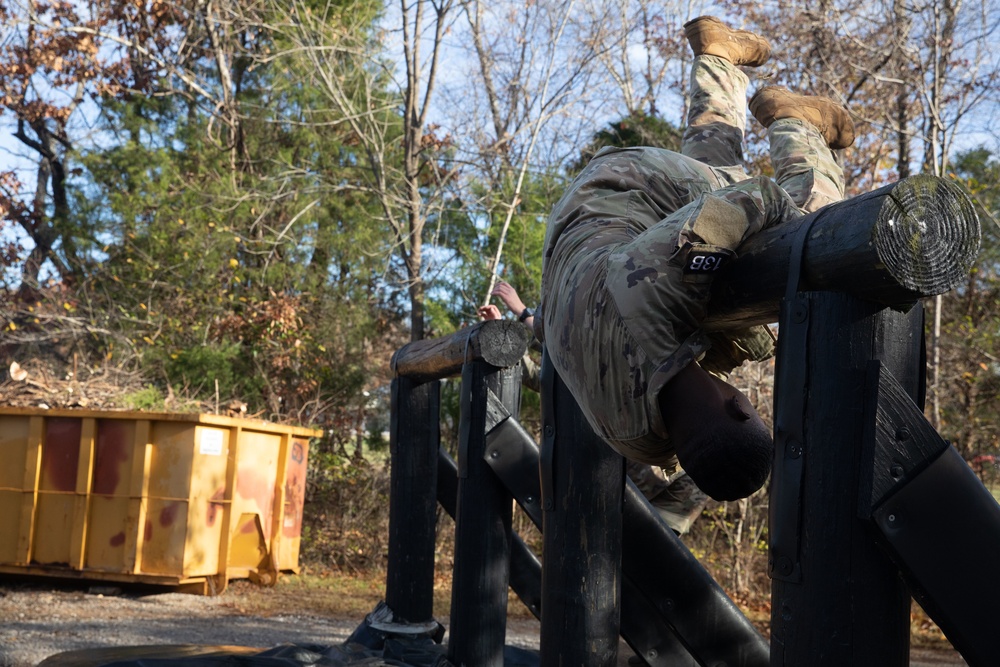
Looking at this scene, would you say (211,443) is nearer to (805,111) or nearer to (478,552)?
(478,552)

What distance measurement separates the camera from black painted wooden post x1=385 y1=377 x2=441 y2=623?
444 cm

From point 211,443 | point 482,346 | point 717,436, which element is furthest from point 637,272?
point 211,443

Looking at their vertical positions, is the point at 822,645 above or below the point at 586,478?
below

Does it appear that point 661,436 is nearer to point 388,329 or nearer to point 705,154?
point 705,154

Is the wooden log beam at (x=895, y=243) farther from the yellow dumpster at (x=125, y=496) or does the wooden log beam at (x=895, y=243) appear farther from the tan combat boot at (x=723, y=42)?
the yellow dumpster at (x=125, y=496)

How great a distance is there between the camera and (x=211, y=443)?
28.7 feet

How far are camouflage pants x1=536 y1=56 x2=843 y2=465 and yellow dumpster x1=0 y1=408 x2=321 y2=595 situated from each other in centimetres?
708

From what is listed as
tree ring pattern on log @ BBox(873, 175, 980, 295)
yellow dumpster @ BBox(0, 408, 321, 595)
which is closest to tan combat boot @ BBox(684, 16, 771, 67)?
tree ring pattern on log @ BBox(873, 175, 980, 295)

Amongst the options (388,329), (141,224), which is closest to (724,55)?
(388,329)

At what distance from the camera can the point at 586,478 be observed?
8.54 feet

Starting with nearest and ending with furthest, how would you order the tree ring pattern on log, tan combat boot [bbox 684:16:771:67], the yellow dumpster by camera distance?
the tree ring pattern on log
tan combat boot [bbox 684:16:771:67]
the yellow dumpster

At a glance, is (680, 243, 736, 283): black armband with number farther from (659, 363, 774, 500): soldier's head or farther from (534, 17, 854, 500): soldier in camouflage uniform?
(659, 363, 774, 500): soldier's head

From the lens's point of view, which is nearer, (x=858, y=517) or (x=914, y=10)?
(x=858, y=517)

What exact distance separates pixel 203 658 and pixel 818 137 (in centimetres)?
323
